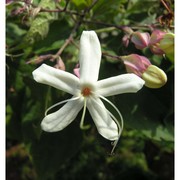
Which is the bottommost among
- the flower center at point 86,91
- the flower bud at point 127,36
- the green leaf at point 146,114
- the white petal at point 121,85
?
the green leaf at point 146,114

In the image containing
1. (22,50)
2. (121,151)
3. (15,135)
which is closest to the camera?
(22,50)

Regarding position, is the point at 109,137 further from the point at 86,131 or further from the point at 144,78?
the point at 86,131

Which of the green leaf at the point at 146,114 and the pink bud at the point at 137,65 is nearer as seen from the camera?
the pink bud at the point at 137,65

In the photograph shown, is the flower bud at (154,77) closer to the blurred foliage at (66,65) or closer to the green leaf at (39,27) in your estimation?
the blurred foliage at (66,65)

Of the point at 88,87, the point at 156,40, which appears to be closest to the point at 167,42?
the point at 156,40

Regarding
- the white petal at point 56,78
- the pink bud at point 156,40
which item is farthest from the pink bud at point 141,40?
the white petal at point 56,78

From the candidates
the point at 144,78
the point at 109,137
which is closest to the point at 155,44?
the point at 144,78

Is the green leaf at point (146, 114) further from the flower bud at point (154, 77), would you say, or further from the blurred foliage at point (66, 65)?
the flower bud at point (154, 77)

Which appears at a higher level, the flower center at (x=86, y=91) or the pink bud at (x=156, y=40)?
the pink bud at (x=156, y=40)
